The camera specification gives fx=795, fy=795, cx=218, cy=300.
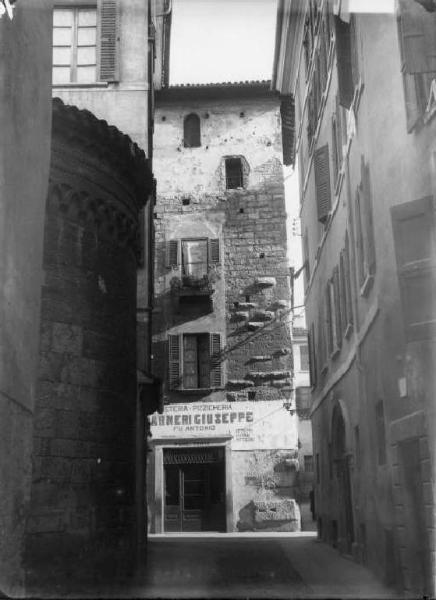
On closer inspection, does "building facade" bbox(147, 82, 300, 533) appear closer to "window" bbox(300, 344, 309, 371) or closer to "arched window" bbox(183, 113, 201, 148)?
"arched window" bbox(183, 113, 201, 148)

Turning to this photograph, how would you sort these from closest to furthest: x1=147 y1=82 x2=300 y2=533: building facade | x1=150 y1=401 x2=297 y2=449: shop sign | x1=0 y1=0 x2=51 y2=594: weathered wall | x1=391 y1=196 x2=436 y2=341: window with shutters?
x1=0 y1=0 x2=51 y2=594: weathered wall, x1=391 y1=196 x2=436 y2=341: window with shutters, x1=147 y1=82 x2=300 y2=533: building facade, x1=150 y1=401 x2=297 y2=449: shop sign

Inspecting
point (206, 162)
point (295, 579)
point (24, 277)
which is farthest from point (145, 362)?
point (206, 162)

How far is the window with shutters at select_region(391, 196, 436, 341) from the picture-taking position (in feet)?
18.9

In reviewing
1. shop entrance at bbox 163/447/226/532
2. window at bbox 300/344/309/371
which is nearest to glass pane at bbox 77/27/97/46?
shop entrance at bbox 163/447/226/532

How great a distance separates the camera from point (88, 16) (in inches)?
523

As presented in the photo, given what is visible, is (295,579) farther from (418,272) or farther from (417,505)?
(418,272)

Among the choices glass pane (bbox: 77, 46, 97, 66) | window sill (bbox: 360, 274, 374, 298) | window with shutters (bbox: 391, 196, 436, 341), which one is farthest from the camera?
glass pane (bbox: 77, 46, 97, 66)

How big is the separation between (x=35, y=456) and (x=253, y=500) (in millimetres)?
12390

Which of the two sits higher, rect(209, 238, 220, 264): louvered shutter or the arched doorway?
rect(209, 238, 220, 264): louvered shutter

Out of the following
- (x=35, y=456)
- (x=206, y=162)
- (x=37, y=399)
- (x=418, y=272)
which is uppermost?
(x=206, y=162)

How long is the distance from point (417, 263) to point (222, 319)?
46.4 ft

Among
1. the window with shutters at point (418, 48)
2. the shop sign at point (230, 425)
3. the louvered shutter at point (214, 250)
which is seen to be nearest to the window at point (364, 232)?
the window with shutters at point (418, 48)

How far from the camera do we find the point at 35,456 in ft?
23.2

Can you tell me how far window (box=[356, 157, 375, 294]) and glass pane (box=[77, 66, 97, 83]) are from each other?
5840 mm
